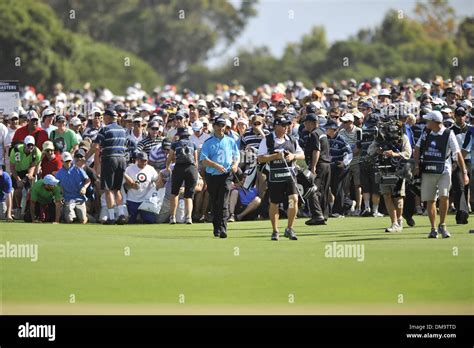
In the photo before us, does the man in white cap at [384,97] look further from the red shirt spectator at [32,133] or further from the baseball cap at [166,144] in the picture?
the red shirt spectator at [32,133]

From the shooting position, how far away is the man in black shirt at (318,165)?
87.4ft

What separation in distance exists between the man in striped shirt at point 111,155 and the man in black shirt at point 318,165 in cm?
371

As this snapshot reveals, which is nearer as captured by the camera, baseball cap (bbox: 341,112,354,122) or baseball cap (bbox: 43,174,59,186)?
baseball cap (bbox: 43,174,59,186)

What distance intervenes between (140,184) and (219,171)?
3980 millimetres

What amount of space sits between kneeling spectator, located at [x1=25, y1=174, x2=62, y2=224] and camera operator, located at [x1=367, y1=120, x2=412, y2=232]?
6.67 meters

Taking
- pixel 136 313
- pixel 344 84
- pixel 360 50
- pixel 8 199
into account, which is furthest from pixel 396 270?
pixel 360 50

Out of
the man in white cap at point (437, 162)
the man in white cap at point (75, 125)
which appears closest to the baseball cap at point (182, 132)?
the man in white cap at point (75, 125)

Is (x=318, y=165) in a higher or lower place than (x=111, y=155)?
lower

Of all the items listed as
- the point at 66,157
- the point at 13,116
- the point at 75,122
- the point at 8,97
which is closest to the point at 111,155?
the point at 66,157

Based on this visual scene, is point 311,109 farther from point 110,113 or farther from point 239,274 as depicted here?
point 239,274

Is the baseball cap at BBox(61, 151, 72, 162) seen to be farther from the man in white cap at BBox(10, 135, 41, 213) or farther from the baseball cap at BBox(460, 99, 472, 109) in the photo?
the baseball cap at BBox(460, 99, 472, 109)

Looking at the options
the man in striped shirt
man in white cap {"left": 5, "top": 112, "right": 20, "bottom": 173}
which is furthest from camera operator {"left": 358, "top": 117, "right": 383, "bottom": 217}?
man in white cap {"left": 5, "top": 112, "right": 20, "bottom": 173}

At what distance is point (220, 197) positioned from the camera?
81.4 feet

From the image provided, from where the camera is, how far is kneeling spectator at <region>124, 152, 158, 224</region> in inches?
1121
